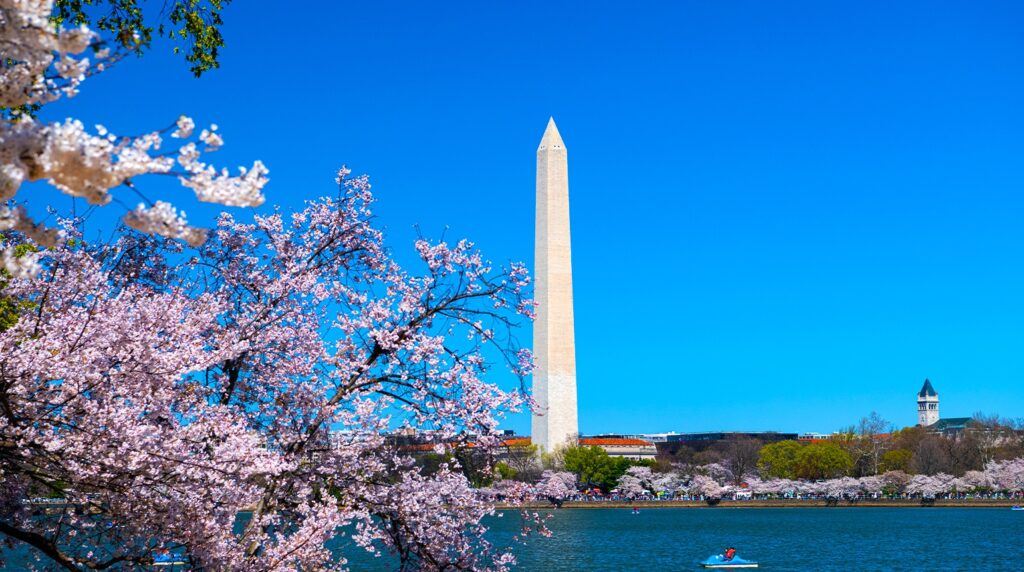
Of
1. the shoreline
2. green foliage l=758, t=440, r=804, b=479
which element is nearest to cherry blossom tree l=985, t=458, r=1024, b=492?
the shoreline

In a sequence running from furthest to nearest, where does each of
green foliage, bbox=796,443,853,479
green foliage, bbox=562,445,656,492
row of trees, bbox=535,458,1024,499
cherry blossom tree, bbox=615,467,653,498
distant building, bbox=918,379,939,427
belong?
distant building, bbox=918,379,939,427, green foliage, bbox=796,443,853,479, cherry blossom tree, bbox=615,467,653,498, row of trees, bbox=535,458,1024,499, green foliage, bbox=562,445,656,492

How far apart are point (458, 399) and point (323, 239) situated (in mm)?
1624

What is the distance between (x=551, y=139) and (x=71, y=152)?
5242 centimetres

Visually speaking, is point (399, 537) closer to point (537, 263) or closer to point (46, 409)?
point (46, 409)

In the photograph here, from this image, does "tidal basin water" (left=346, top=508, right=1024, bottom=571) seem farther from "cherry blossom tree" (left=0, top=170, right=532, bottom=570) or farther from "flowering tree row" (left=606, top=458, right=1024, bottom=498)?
"cherry blossom tree" (left=0, top=170, right=532, bottom=570)

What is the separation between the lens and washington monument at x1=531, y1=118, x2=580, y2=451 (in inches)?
2131

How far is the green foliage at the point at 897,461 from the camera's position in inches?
3637

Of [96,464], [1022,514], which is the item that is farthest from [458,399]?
[1022,514]

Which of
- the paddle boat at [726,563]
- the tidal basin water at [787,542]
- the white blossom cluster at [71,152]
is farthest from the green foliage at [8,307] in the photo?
the paddle boat at [726,563]

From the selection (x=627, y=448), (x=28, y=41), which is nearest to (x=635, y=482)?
(x=627, y=448)

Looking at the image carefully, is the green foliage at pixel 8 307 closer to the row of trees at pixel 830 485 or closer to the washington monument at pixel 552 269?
the washington monument at pixel 552 269

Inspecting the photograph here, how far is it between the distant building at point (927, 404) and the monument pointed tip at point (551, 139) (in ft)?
438

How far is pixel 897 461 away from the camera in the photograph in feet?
303

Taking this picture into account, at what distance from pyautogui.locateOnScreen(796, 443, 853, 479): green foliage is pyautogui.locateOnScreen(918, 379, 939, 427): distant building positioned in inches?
3313
